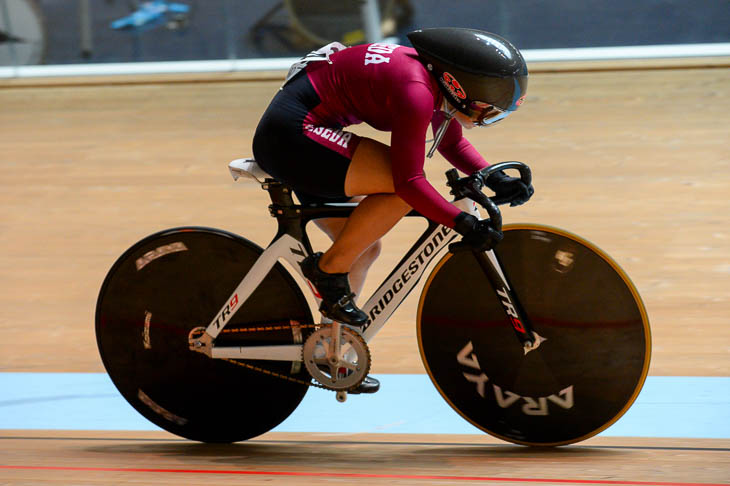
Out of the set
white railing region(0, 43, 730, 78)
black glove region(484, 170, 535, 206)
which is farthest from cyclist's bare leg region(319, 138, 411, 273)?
white railing region(0, 43, 730, 78)

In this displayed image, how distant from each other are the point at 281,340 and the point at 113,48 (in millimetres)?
6277

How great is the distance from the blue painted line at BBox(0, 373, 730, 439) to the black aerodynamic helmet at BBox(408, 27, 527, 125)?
101 cm

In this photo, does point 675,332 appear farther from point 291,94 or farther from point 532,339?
point 291,94

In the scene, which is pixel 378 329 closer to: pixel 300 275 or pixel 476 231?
pixel 300 275

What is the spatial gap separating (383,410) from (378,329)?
20.8 inches

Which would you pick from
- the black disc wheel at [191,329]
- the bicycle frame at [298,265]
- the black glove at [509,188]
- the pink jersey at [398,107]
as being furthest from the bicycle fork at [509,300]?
the black disc wheel at [191,329]

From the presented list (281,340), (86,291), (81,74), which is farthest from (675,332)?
(81,74)

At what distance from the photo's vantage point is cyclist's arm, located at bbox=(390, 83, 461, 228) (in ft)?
7.28

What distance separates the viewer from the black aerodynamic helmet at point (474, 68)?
7.39ft

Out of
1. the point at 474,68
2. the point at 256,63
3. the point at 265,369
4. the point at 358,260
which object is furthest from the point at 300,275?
the point at 256,63

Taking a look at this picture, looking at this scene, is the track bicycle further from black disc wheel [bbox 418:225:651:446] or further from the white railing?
the white railing

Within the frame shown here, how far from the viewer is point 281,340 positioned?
2625mm

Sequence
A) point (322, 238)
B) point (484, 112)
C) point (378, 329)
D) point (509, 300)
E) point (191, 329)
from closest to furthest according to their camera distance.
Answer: point (484, 112) → point (509, 300) → point (378, 329) → point (191, 329) → point (322, 238)

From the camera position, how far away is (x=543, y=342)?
2480 mm
